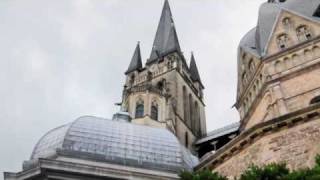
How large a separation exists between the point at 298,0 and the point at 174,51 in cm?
3321

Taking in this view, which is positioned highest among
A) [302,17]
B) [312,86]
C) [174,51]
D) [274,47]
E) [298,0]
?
[174,51]

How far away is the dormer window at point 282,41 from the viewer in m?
18.1

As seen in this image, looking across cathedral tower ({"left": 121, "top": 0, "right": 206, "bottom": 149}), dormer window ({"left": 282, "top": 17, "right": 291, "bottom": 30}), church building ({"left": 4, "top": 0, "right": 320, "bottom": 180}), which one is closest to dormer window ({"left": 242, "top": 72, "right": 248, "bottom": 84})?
church building ({"left": 4, "top": 0, "right": 320, "bottom": 180})

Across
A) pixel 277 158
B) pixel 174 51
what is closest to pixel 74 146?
pixel 277 158

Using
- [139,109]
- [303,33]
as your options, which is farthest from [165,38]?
[303,33]

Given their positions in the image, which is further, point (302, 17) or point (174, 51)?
point (174, 51)

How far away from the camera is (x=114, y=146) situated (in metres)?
15.2

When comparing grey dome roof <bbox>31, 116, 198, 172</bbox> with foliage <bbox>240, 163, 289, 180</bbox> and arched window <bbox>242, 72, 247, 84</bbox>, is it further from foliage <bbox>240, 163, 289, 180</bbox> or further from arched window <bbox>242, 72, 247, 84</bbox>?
foliage <bbox>240, 163, 289, 180</bbox>

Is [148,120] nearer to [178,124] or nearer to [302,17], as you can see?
[178,124]

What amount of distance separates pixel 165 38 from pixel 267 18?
3790 centimetres

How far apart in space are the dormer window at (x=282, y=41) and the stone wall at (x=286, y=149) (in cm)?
579

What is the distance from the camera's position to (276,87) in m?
16.6

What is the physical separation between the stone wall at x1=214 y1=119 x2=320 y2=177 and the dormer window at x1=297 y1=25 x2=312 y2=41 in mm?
5877

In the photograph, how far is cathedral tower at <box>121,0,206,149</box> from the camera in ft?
148
